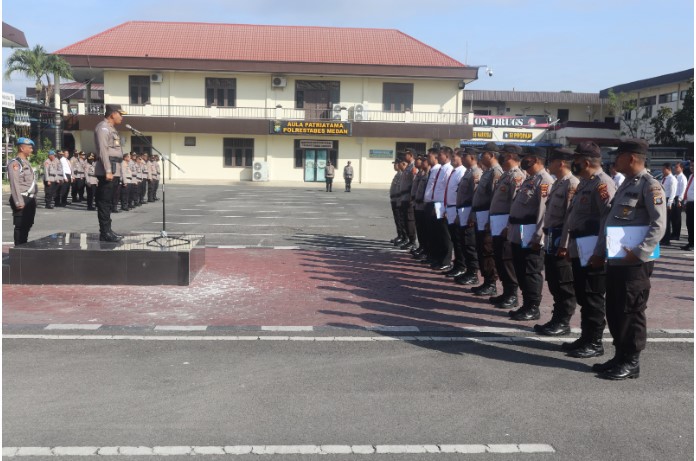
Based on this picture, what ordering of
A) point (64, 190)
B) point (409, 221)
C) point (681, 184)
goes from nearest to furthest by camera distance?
point (409, 221)
point (681, 184)
point (64, 190)

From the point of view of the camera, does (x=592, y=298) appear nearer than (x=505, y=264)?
Yes

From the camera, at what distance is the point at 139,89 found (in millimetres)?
42156

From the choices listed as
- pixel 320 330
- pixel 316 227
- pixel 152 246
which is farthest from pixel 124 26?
pixel 320 330

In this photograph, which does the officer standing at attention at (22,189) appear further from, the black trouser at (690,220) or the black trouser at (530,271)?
the black trouser at (690,220)

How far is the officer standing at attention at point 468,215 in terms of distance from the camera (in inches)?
392

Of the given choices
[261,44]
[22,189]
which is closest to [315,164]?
[261,44]

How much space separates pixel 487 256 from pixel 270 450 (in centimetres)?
568

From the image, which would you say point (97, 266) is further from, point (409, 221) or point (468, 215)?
point (409, 221)

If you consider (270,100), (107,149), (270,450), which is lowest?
(270,450)

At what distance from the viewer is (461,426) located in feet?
15.5

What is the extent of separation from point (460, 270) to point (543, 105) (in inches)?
2044

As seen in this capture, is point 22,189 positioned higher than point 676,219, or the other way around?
point 22,189

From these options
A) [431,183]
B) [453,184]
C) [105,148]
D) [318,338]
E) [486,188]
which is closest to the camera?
[318,338]

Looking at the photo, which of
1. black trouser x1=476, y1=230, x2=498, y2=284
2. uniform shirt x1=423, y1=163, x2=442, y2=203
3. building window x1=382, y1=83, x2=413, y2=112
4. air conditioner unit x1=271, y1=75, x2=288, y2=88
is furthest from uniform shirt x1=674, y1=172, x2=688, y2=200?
air conditioner unit x1=271, y1=75, x2=288, y2=88
